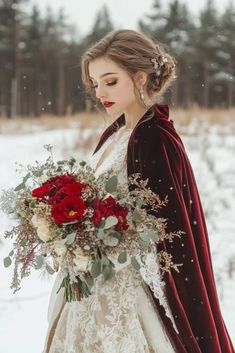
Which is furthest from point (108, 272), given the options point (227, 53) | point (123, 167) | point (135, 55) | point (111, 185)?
point (227, 53)

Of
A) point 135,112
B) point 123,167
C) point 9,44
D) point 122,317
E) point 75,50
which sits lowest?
point 122,317

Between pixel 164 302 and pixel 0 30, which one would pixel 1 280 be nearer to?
pixel 164 302

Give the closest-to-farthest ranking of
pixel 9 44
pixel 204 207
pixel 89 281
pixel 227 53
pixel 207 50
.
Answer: pixel 89 281 → pixel 204 207 → pixel 227 53 → pixel 9 44 → pixel 207 50

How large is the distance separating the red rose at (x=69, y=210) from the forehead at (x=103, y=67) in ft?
1.76

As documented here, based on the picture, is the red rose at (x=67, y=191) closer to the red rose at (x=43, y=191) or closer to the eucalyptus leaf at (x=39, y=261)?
the red rose at (x=43, y=191)

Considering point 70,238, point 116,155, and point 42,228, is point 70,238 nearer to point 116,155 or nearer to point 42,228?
point 42,228

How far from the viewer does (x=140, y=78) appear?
201 cm

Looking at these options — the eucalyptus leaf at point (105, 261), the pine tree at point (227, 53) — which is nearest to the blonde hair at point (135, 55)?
the eucalyptus leaf at point (105, 261)

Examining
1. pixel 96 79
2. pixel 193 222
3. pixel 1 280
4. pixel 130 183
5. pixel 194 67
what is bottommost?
pixel 1 280

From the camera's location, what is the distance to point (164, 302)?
1.82 meters

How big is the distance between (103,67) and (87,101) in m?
Result: 3.72

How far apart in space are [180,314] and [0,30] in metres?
17.2

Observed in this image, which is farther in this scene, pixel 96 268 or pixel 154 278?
pixel 154 278

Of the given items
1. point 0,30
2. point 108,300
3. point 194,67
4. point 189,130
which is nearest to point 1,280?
point 108,300
